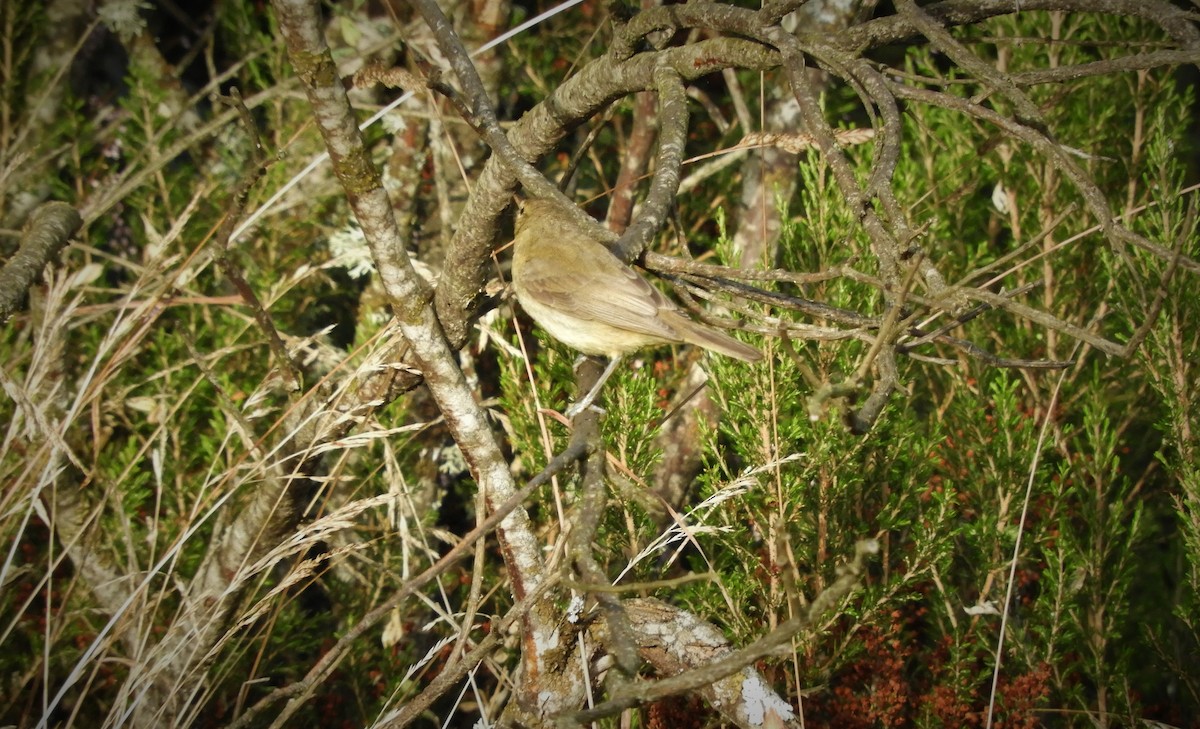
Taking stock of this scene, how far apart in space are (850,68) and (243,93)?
4224 mm

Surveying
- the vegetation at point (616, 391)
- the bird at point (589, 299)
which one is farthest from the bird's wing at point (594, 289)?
the vegetation at point (616, 391)

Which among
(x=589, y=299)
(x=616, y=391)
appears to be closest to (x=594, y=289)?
(x=589, y=299)

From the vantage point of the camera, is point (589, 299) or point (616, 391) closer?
point (589, 299)

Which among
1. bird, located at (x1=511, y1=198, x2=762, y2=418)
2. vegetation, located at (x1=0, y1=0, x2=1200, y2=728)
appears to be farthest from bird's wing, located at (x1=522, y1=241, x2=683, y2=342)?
vegetation, located at (x1=0, y1=0, x2=1200, y2=728)

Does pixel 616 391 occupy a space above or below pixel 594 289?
below

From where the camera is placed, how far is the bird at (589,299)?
2.97m

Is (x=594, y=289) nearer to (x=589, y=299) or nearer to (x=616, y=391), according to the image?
(x=589, y=299)

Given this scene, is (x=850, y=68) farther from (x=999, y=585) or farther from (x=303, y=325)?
(x=303, y=325)

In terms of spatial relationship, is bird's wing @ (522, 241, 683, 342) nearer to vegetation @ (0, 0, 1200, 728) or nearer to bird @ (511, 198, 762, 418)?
bird @ (511, 198, 762, 418)

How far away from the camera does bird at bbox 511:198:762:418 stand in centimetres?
297

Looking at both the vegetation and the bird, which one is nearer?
the vegetation

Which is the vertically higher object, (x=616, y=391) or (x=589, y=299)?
(x=589, y=299)

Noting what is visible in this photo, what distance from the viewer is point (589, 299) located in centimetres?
302

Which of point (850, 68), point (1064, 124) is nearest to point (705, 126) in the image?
point (1064, 124)
